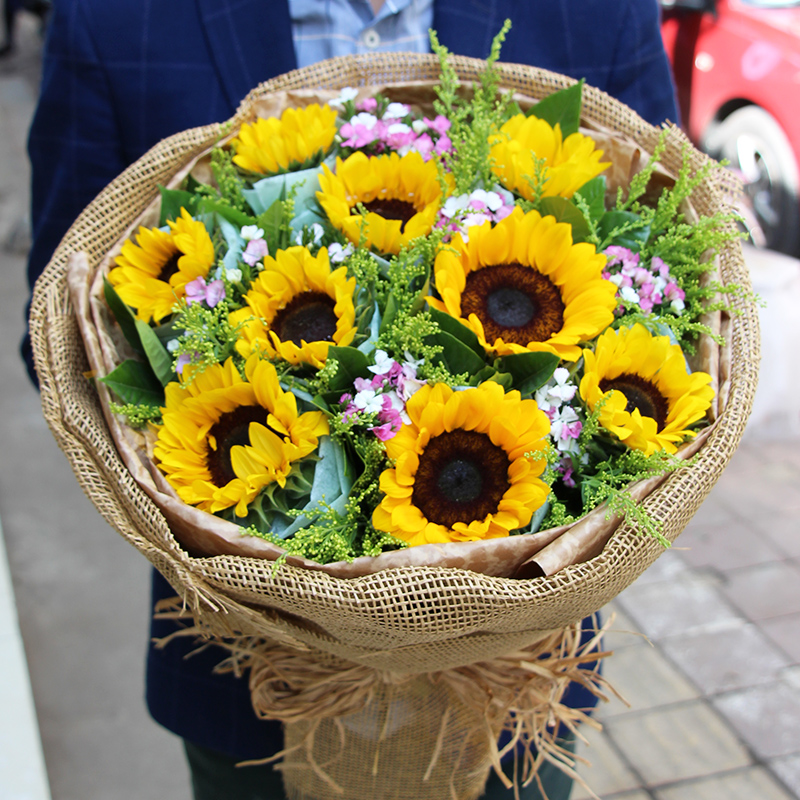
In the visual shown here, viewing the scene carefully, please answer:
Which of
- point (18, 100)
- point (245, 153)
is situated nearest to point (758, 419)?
point (245, 153)

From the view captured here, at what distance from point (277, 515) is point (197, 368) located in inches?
5.9

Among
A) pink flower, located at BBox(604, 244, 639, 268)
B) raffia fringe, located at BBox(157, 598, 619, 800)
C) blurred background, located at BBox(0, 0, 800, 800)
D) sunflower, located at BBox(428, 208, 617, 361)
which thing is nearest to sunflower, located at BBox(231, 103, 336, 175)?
sunflower, located at BBox(428, 208, 617, 361)

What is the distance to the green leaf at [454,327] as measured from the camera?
691mm

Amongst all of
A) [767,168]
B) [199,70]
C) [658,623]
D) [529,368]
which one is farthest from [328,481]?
[767,168]

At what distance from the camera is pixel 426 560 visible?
645 millimetres

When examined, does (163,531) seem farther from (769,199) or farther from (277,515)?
(769,199)

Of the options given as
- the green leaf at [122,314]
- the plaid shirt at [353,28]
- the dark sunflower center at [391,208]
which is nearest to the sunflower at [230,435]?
the green leaf at [122,314]

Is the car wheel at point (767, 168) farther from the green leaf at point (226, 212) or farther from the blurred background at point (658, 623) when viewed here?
the green leaf at point (226, 212)

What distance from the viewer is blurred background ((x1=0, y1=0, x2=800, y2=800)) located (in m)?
2.02

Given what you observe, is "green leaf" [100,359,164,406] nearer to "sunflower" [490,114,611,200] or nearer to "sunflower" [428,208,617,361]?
"sunflower" [428,208,617,361]

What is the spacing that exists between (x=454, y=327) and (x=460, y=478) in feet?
0.43

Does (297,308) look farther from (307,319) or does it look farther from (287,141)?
(287,141)

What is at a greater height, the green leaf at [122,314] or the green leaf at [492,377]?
the green leaf at [492,377]

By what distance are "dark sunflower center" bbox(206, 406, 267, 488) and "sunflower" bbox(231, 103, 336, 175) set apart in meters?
0.28
